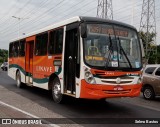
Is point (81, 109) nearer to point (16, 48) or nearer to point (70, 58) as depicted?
point (70, 58)

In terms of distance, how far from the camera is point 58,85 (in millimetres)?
11703

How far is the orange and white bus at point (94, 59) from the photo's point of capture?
31.9 ft

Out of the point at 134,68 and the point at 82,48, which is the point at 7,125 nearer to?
the point at 82,48

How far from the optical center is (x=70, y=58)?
10703 mm

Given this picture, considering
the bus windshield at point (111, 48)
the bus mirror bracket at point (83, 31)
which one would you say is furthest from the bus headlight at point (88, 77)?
the bus mirror bracket at point (83, 31)

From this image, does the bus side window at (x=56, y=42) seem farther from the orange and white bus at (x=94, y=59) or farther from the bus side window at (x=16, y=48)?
the bus side window at (x=16, y=48)

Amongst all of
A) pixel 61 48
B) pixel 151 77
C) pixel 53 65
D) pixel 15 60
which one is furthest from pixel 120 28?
pixel 15 60

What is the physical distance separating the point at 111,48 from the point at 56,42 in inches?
103

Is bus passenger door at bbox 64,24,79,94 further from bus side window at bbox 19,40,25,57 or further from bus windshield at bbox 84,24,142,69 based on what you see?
bus side window at bbox 19,40,25,57

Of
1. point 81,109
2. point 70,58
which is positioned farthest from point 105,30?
point 81,109

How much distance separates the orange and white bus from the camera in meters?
9.73

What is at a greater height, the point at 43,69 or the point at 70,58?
the point at 70,58

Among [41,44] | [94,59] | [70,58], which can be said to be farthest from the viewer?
[41,44]

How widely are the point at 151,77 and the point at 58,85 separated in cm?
501
